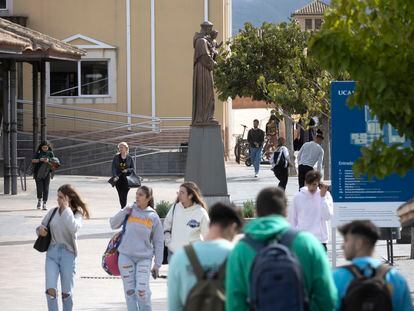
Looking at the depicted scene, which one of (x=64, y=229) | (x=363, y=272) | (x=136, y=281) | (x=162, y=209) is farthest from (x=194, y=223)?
(x=162, y=209)

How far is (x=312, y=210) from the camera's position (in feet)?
53.4

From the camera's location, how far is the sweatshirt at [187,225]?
1298cm

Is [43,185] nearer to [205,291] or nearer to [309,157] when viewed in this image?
[309,157]

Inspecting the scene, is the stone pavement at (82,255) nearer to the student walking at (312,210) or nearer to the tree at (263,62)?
the student walking at (312,210)

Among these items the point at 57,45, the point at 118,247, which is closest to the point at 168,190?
the point at 57,45

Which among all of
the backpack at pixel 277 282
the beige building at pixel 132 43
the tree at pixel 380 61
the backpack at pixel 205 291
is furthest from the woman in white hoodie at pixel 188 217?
the beige building at pixel 132 43

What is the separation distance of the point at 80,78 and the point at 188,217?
3360cm

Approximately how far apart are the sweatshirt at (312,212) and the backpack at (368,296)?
8.64 m

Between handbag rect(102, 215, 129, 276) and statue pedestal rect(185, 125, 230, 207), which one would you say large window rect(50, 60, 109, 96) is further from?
handbag rect(102, 215, 129, 276)

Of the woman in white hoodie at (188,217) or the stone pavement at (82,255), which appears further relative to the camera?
the stone pavement at (82,255)

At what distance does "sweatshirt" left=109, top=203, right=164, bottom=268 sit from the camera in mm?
13039

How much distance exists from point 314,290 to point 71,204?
261 inches

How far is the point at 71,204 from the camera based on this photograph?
1385cm

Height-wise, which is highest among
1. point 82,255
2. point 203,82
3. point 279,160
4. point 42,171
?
point 203,82
